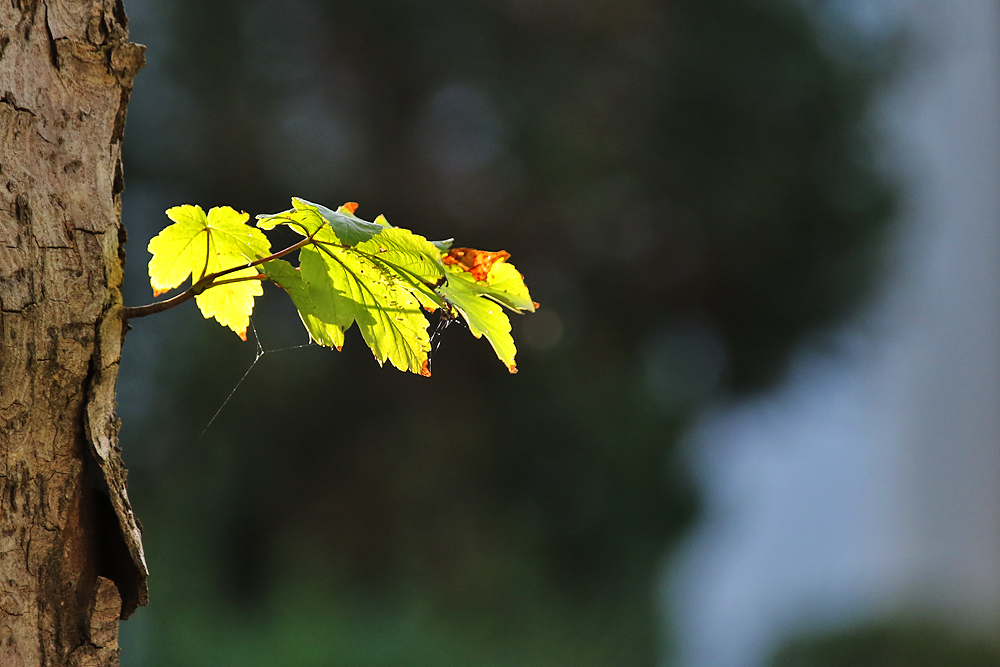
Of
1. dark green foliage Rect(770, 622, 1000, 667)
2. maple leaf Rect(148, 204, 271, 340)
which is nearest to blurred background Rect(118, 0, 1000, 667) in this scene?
dark green foliage Rect(770, 622, 1000, 667)

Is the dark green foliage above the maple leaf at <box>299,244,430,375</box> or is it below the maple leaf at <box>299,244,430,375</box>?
above

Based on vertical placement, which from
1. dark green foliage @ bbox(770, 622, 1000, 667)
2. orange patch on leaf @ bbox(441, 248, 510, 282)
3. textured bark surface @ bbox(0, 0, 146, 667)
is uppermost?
dark green foliage @ bbox(770, 622, 1000, 667)

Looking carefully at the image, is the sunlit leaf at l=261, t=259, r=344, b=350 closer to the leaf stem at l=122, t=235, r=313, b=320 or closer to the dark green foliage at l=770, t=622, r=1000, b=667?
the leaf stem at l=122, t=235, r=313, b=320

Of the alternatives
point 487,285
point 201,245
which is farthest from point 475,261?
point 201,245

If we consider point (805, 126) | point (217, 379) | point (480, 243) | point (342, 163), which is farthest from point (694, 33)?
point (217, 379)

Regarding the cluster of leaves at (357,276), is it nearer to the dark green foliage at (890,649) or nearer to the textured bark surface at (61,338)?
the textured bark surface at (61,338)

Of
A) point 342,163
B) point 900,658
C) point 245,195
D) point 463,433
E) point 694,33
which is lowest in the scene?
point 900,658

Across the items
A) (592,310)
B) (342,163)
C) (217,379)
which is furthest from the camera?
(592,310)

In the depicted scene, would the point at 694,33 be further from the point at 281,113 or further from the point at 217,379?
the point at 217,379
